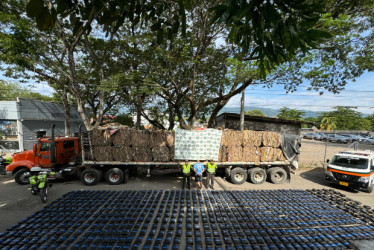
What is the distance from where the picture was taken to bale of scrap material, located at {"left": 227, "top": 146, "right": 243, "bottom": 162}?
8.84 m

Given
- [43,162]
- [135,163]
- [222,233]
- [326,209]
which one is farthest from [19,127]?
[326,209]

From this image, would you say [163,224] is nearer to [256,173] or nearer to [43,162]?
[256,173]

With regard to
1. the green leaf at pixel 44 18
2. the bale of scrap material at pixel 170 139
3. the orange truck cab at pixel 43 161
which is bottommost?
the orange truck cab at pixel 43 161

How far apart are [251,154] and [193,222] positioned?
17.1ft

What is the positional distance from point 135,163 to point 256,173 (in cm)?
639

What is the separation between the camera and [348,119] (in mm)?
44344

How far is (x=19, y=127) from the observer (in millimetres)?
15883

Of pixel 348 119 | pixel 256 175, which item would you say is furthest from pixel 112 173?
pixel 348 119

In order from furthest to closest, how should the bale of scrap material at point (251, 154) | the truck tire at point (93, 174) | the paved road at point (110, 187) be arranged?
the bale of scrap material at point (251, 154)
the truck tire at point (93, 174)
the paved road at point (110, 187)

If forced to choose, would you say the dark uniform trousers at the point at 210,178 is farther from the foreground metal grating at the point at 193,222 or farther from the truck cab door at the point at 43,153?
the truck cab door at the point at 43,153

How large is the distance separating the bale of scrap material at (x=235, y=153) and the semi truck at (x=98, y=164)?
6.1 inches

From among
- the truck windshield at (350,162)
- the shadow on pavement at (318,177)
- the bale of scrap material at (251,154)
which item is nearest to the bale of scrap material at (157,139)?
the bale of scrap material at (251,154)

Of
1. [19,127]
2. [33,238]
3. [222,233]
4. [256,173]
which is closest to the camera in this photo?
[33,238]

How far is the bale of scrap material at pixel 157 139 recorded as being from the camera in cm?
870
